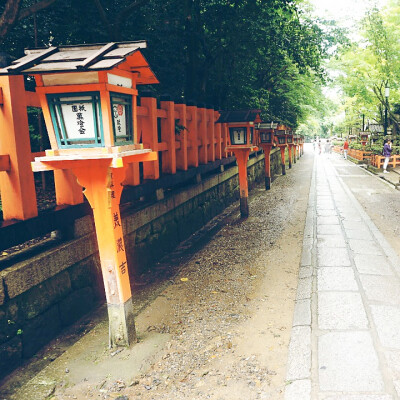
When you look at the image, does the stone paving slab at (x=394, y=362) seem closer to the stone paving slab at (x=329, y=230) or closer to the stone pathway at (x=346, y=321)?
the stone pathway at (x=346, y=321)

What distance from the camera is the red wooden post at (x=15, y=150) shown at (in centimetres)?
383

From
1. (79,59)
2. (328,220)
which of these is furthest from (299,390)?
(328,220)

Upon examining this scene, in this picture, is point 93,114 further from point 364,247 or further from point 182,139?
point 364,247

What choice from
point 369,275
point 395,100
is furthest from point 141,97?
point 395,100

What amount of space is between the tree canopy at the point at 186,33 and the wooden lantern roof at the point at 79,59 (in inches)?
116

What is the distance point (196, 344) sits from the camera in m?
4.07

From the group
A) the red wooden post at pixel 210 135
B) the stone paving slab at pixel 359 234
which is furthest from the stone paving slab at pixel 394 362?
the red wooden post at pixel 210 135

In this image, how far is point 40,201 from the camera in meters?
7.26

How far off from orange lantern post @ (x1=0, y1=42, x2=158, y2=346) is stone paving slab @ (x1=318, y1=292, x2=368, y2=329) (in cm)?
233

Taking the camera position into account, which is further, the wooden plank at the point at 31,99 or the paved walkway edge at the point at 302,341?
the wooden plank at the point at 31,99

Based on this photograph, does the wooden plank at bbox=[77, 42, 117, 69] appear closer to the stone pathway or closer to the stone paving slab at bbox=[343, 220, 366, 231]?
the stone pathway

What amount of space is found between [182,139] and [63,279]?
4.35 metres

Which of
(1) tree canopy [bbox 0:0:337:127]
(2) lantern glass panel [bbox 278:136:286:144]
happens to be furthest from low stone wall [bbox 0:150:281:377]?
(2) lantern glass panel [bbox 278:136:286:144]

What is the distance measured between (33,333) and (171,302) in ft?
6.00
